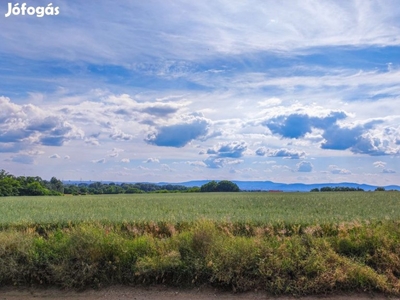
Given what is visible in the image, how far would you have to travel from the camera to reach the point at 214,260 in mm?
7039

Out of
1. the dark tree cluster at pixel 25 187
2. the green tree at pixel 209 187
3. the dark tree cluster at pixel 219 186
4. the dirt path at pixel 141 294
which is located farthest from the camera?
the dark tree cluster at pixel 25 187

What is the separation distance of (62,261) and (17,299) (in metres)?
1.00

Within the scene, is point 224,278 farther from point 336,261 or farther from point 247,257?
point 336,261

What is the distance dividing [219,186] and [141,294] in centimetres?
3852

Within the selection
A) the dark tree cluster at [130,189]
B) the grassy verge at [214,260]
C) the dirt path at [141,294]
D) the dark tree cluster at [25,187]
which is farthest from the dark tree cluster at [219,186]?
the dirt path at [141,294]

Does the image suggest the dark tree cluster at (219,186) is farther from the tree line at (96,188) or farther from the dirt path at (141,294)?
the dirt path at (141,294)

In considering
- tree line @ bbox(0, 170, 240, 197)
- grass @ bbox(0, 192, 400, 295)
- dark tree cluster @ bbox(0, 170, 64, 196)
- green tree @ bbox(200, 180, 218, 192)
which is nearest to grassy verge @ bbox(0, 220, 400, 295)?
grass @ bbox(0, 192, 400, 295)

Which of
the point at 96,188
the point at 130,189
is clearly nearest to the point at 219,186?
the point at 130,189

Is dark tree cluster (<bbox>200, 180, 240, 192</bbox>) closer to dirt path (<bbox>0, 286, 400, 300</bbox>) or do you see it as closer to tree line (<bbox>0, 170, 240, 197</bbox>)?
tree line (<bbox>0, 170, 240, 197</bbox>)

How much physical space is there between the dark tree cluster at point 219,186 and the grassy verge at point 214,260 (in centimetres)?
3592

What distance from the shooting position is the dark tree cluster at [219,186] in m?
44.1

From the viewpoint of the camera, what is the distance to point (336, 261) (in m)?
6.98

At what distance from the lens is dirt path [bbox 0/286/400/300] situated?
6633 mm

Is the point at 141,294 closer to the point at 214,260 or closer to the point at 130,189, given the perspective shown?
the point at 214,260
